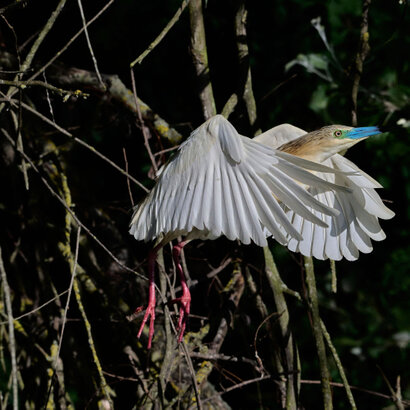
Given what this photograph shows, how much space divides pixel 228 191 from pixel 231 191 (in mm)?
11

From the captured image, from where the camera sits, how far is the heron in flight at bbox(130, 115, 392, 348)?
5.93 ft

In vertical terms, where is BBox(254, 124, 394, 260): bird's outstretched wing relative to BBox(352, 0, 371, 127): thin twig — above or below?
below

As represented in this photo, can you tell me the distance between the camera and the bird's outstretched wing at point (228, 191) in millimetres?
1813

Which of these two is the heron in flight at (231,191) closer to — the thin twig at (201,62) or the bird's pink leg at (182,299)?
the bird's pink leg at (182,299)

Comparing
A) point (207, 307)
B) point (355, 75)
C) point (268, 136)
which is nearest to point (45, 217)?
point (207, 307)

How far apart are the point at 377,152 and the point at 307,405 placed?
151 centimetres

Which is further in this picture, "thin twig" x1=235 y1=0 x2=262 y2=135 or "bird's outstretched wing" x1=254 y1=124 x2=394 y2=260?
"thin twig" x1=235 y1=0 x2=262 y2=135

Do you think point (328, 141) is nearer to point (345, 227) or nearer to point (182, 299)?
point (345, 227)

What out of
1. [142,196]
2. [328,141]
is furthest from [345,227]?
[142,196]

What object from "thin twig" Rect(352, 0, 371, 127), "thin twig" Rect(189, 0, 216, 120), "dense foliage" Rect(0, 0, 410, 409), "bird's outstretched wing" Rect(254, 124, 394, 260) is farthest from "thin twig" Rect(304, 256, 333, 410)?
"thin twig" Rect(189, 0, 216, 120)

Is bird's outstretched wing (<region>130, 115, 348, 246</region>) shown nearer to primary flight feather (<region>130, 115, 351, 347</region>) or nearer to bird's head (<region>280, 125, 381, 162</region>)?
primary flight feather (<region>130, 115, 351, 347</region>)

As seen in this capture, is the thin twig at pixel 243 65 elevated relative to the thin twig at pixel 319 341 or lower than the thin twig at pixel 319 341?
elevated

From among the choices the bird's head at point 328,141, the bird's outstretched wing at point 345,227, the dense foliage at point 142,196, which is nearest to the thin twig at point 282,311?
the dense foliage at point 142,196

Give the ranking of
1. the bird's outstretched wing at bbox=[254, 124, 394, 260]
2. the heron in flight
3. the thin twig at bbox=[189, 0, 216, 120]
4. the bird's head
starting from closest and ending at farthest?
the heron in flight → the bird's outstretched wing at bbox=[254, 124, 394, 260] → the bird's head → the thin twig at bbox=[189, 0, 216, 120]
